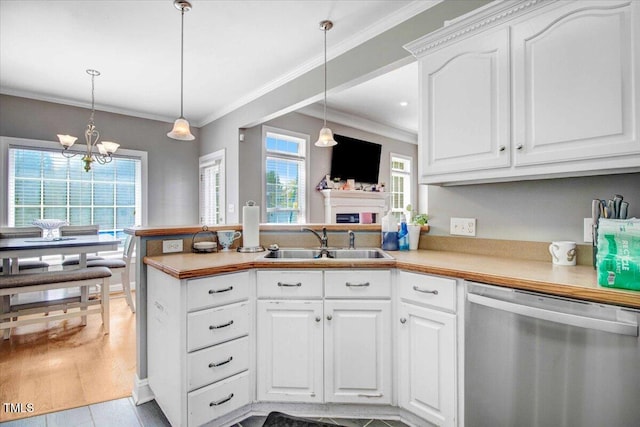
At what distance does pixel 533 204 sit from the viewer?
1.80 m

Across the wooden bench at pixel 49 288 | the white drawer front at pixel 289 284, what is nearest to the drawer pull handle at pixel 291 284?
the white drawer front at pixel 289 284

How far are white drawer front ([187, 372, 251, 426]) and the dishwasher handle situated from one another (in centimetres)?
128

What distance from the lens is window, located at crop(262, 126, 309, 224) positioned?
469 cm

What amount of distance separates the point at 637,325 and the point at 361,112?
15.3 feet

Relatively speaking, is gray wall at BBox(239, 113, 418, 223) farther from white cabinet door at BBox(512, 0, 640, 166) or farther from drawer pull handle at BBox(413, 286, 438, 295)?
white cabinet door at BBox(512, 0, 640, 166)

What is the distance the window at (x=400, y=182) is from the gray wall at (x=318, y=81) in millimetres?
3252

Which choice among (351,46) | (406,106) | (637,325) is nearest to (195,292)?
(637,325)

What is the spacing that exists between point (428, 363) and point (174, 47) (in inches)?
129

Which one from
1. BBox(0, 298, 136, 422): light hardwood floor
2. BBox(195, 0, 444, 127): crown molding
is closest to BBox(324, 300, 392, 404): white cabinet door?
BBox(0, 298, 136, 422): light hardwood floor

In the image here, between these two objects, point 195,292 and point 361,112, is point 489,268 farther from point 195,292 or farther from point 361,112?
point 361,112

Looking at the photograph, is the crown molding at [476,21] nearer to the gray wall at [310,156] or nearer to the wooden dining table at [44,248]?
the gray wall at [310,156]

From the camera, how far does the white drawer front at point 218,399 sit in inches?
63.4

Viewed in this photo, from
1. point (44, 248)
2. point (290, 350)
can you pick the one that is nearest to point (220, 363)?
point (290, 350)

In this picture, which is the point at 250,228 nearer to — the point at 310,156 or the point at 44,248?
the point at 44,248
